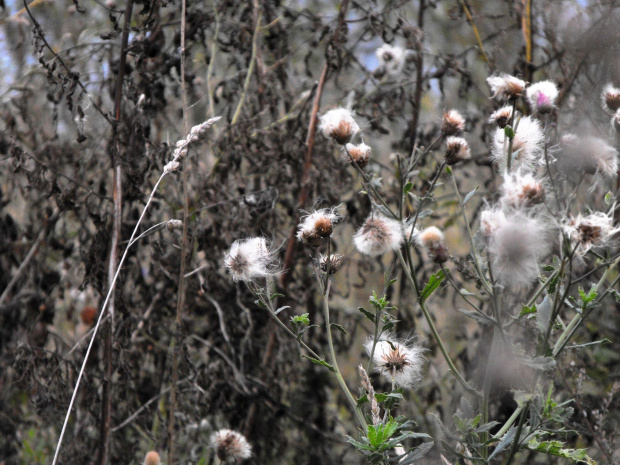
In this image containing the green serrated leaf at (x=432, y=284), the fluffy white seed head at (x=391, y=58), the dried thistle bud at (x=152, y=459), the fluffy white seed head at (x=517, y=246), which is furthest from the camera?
the fluffy white seed head at (x=391, y=58)

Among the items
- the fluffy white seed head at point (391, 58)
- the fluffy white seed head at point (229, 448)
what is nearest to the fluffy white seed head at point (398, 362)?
the fluffy white seed head at point (229, 448)

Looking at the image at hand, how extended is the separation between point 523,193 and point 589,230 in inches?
6.4

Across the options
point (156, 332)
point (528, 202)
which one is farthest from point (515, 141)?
point (156, 332)

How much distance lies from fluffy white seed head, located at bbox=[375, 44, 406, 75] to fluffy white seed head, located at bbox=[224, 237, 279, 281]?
1.61 m

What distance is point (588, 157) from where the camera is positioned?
1504mm

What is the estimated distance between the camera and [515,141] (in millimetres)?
1539

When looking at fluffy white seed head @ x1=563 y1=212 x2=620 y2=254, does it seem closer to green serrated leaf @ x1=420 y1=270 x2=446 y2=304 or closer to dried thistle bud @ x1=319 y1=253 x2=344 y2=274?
green serrated leaf @ x1=420 y1=270 x2=446 y2=304

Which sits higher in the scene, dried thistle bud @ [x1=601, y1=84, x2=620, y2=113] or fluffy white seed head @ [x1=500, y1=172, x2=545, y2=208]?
dried thistle bud @ [x1=601, y1=84, x2=620, y2=113]

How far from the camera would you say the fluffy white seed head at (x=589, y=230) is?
4.05 ft

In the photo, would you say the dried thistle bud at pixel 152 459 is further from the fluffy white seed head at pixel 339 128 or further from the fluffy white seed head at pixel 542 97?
the fluffy white seed head at pixel 542 97

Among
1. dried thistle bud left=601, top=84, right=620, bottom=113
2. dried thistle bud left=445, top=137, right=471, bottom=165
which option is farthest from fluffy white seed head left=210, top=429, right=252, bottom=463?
dried thistle bud left=601, top=84, right=620, bottom=113

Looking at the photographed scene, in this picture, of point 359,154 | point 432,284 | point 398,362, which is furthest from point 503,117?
point 398,362

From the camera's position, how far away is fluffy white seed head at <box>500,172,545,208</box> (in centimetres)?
120

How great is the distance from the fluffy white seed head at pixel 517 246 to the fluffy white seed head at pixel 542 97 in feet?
1.41
